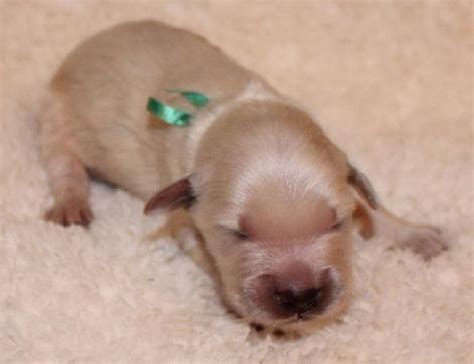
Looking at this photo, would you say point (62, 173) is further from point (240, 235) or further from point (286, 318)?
point (286, 318)

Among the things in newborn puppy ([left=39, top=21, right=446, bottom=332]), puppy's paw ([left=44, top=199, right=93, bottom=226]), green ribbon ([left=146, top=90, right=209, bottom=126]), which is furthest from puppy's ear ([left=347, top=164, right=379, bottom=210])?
puppy's paw ([left=44, top=199, right=93, bottom=226])

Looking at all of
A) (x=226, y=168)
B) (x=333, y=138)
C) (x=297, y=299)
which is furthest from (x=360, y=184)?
(x=333, y=138)

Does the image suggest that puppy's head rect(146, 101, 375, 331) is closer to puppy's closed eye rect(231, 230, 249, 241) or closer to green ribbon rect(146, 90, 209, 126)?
puppy's closed eye rect(231, 230, 249, 241)

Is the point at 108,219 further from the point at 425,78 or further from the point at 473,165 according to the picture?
the point at 425,78

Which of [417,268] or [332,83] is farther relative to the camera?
[332,83]

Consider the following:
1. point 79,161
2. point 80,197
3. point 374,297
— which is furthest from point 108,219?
point 374,297

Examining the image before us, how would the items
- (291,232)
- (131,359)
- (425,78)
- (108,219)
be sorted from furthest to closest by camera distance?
1. (425,78)
2. (108,219)
3. (131,359)
4. (291,232)

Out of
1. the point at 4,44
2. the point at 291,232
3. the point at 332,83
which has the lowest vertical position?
the point at 4,44
